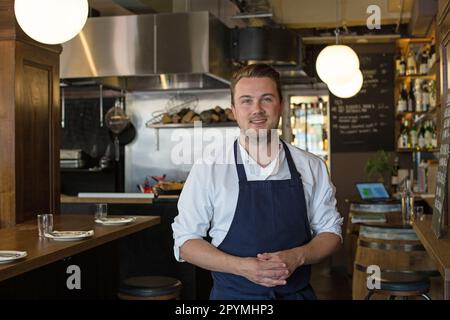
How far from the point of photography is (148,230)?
17.2 feet

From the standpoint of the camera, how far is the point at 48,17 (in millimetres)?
3363

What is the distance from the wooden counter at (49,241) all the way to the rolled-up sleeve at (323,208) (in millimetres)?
1094

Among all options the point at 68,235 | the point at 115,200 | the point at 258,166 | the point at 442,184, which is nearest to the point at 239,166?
the point at 258,166

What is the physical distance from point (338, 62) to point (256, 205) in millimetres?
3953

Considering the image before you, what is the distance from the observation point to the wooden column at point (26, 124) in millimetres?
3920

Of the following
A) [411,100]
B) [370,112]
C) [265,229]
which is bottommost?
[265,229]

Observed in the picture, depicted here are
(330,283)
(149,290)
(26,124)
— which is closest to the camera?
(149,290)

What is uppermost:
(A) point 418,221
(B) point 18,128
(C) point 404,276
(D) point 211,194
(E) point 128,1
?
(E) point 128,1

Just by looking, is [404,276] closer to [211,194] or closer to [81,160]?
[211,194]

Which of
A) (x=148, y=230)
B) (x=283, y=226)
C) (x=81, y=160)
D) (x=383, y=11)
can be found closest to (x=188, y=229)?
(x=283, y=226)

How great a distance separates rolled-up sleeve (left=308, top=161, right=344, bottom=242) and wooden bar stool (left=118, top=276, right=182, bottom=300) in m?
1.49

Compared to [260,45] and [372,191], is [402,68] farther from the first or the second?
[260,45]

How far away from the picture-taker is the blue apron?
2135 millimetres
